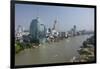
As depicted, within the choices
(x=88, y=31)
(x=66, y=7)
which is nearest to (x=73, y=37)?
(x=88, y=31)

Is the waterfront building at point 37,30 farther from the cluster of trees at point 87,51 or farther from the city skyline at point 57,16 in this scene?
the cluster of trees at point 87,51

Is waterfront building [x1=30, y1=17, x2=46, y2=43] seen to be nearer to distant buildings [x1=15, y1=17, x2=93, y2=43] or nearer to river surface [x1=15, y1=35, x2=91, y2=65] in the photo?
distant buildings [x1=15, y1=17, x2=93, y2=43]

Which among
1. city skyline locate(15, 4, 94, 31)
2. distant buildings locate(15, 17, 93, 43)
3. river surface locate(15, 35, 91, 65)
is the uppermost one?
city skyline locate(15, 4, 94, 31)

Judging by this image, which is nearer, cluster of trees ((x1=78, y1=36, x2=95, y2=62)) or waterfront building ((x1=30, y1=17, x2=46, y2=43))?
waterfront building ((x1=30, y1=17, x2=46, y2=43))

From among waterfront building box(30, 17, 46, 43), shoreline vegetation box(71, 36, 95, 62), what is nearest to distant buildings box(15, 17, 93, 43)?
waterfront building box(30, 17, 46, 43)

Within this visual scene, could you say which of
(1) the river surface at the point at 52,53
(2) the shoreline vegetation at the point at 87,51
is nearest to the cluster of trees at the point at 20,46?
(1) the river surface at the point at 52,53

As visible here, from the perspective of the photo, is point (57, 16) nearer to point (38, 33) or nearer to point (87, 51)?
point (38, 33)
